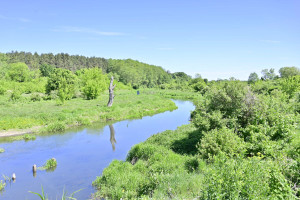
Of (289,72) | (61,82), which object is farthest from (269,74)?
(61,82)

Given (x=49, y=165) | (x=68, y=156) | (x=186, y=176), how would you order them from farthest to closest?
1. (x=68, y=156)
2. (x=49, y=165)
3. (x=186, y=176)

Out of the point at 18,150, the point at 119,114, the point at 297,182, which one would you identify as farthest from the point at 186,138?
the point at 119,114

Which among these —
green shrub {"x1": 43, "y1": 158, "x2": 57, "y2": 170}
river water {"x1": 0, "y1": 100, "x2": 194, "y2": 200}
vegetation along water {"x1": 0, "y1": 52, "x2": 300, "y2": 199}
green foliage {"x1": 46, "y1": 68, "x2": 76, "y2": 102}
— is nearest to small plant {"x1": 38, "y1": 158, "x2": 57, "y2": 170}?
green shrub {"x1": 43, "y1": 158, "x2": 57, "y2": 170}

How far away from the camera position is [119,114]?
34.1m

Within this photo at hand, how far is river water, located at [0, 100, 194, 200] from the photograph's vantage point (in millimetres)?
12984

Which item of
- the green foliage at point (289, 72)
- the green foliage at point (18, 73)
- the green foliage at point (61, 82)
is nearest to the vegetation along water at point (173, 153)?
the green foliage at point (61, 82)

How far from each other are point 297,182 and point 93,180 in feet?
37.3

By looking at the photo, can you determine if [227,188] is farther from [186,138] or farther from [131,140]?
[131,140]

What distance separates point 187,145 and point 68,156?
9.94 metres

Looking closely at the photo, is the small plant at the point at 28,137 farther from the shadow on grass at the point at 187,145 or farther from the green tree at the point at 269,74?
the green tree at the point at 269,74

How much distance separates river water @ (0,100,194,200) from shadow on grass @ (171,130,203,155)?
4.83 meters

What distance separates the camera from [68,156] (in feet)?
59.8

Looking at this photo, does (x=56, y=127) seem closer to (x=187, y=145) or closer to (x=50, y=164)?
(x=50, y=164)

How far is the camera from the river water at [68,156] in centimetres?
1298
